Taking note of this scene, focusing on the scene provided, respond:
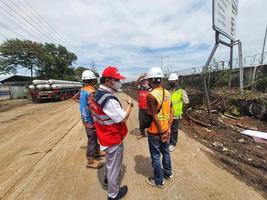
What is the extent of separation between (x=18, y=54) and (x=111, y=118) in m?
38.0

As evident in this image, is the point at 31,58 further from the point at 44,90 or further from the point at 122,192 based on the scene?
the point at 122,192

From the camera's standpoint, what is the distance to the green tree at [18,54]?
104 ft

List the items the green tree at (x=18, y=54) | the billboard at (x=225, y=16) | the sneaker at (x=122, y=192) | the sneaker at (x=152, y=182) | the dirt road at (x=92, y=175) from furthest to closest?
the green tree at (x=18, y=54) < the billboard at (x=225, y=16) < the sneaker at (x=152, y=182) < the dirt road at (x=92, y=175) < the sneaker at (x=122, y=192)

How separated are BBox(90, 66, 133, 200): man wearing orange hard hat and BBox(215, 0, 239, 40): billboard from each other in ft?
22.6

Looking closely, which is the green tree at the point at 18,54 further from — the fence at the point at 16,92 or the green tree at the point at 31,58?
the fence at the point at 16,92

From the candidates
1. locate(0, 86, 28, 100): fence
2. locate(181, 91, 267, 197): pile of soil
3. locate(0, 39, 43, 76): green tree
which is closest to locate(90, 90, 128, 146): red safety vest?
locate(181, 91, 267, 197): pile of soil

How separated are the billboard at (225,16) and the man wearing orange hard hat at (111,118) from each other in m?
6.90

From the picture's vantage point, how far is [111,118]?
2234 mm

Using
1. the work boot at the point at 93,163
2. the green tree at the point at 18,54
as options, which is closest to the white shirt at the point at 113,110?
the work boot at the point at 93,163

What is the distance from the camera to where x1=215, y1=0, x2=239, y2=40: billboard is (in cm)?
738

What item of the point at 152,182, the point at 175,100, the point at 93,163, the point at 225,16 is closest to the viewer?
the point at 152,182

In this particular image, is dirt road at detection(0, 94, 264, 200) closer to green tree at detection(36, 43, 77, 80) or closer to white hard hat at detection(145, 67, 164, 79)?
white hard hat at detection(145, 67, 164, 79)

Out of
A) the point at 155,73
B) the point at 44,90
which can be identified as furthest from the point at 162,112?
the point at 44,90

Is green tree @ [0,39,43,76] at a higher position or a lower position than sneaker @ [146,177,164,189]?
higher
